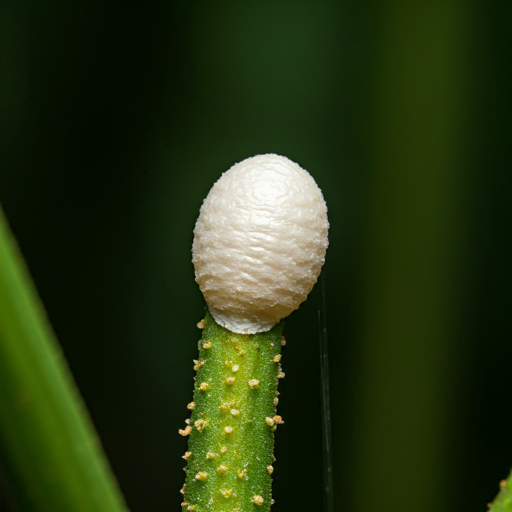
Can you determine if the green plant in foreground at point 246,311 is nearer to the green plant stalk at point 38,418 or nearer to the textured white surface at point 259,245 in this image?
the textured white surface at point 259,245

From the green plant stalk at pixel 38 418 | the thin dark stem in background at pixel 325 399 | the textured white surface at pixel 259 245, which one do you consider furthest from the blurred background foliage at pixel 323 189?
the green plant stalk at pixel 38 418

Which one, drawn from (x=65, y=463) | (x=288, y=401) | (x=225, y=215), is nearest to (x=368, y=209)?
(x=288, y=401)

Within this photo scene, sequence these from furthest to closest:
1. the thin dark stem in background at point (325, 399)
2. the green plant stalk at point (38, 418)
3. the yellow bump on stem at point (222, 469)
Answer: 1. the thin dark stem in background at point (325, 399)
2. the yellow bump on stem at point (222, 469)
3. the green plant stalk at point (38, 418)

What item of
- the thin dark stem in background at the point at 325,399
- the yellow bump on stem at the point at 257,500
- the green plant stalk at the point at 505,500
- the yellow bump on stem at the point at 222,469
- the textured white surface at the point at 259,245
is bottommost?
the thin dark stem in background at the point at 325,399

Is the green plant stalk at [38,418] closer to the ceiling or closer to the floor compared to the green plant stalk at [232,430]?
closer to the ceiling

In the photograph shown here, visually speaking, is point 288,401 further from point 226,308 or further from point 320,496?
point 226,308

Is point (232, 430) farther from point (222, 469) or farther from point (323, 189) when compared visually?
point (323, 189)

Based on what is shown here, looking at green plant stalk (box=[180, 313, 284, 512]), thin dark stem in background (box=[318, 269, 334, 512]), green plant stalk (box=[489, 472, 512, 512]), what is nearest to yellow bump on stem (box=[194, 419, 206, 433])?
green plant stalk (box=[180, 313, 284, 512])

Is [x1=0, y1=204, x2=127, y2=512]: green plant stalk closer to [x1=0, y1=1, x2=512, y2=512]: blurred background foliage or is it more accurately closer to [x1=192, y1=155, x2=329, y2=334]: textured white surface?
[x1=192, y1=155, x2=329, y2=334]: textured white surface
